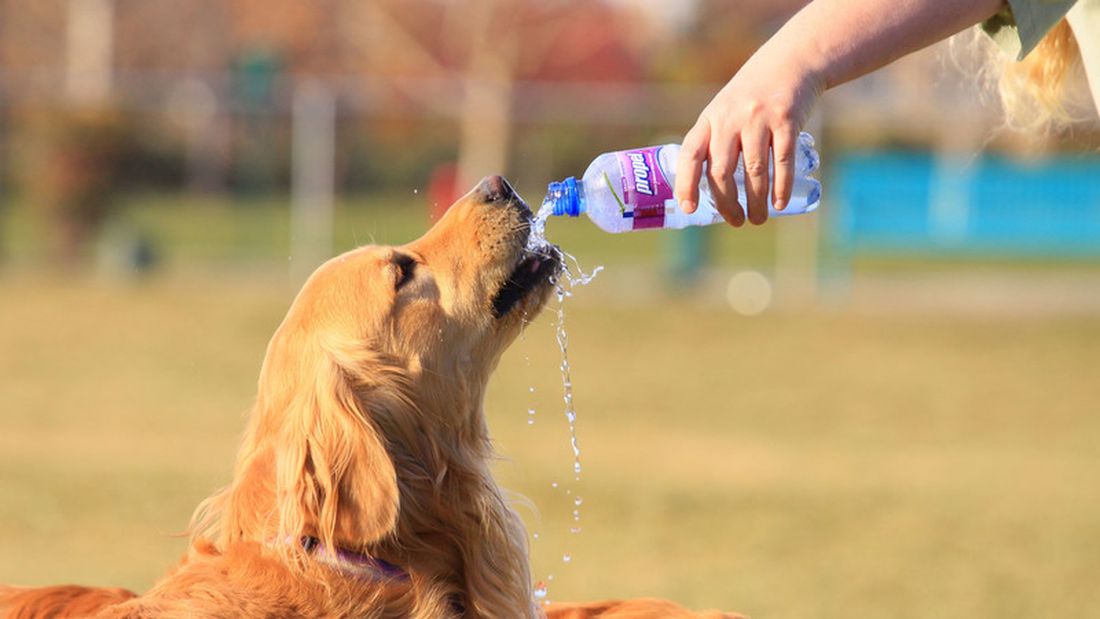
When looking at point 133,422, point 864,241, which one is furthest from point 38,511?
point 864,241

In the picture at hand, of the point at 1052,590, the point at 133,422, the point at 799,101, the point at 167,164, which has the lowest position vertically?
the point at 1052,590

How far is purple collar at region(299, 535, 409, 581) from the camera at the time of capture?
10.8 feet

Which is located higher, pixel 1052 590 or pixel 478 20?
pixel 478 20

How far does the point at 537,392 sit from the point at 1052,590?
254 inches

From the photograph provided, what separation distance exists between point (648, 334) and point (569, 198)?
12068mm

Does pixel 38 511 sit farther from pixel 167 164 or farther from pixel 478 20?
pixel 478 20

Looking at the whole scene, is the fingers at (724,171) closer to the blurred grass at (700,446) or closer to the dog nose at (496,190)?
the dog nose at (496,190)

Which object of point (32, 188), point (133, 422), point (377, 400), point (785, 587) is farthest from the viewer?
Result: point (32, 188)

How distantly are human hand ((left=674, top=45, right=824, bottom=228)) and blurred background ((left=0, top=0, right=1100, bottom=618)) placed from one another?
1152 millimetres

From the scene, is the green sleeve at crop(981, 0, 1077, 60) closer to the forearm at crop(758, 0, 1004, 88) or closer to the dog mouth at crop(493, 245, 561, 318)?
the forearm at crop(758, 0, 1004, 88)

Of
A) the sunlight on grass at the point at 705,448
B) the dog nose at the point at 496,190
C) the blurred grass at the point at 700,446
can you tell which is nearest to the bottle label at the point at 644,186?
the dog nose at the point at 496,190

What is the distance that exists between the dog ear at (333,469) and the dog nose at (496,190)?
762 millimetres

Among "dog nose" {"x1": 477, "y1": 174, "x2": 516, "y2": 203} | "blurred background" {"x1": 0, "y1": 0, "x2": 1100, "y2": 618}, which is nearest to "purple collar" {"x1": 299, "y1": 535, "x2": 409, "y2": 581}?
"blurred background" {"x1": 0, "y1": 0, "x2": 1100, "y2": 618}

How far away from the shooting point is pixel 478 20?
37.2 metres
